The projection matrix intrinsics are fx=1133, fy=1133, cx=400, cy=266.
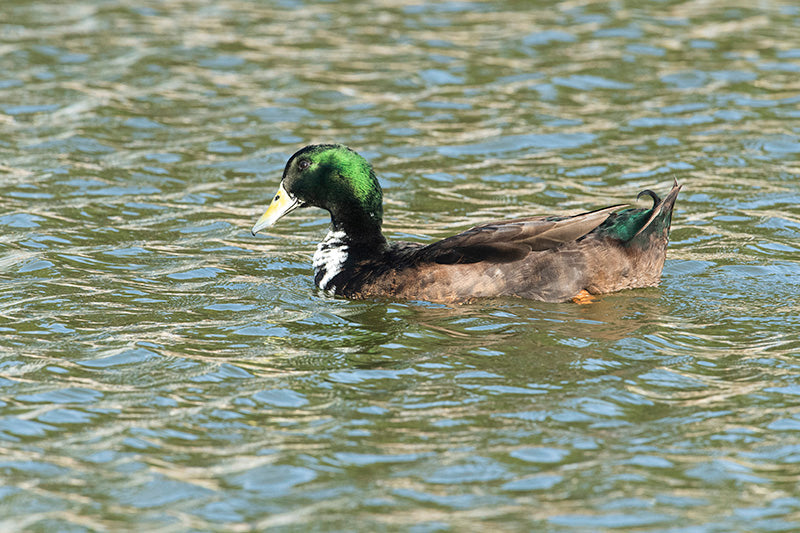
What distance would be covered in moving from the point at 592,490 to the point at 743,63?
11102 millimetres

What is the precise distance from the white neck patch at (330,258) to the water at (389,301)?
0.82 feet

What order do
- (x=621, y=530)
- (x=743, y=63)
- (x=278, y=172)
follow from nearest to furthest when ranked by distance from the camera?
(x=621, y=530) < (x=278, y=172) < (x=743, y=63)

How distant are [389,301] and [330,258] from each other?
30.4 inches

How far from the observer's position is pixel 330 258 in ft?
30.8

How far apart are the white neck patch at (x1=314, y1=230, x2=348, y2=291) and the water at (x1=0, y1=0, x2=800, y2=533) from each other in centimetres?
25

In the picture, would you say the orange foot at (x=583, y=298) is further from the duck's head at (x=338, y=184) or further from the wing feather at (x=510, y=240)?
the duck's head at (x=338, y=184)

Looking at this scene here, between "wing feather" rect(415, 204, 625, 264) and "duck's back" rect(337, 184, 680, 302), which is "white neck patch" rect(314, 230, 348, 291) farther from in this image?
"wing feather" rect(415, 204, 625, 264)

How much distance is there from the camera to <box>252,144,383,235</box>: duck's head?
31.0 ft

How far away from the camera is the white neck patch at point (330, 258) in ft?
30.5

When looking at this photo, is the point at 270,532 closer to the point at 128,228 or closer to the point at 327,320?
the point at 327,320

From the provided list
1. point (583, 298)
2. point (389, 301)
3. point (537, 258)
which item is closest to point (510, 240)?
point (537, 258)

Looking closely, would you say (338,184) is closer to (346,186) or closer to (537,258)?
(346,186)

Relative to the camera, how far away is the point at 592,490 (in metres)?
5.78

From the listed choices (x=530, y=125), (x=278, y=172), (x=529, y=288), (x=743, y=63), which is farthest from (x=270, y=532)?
(x=743, y=63)
